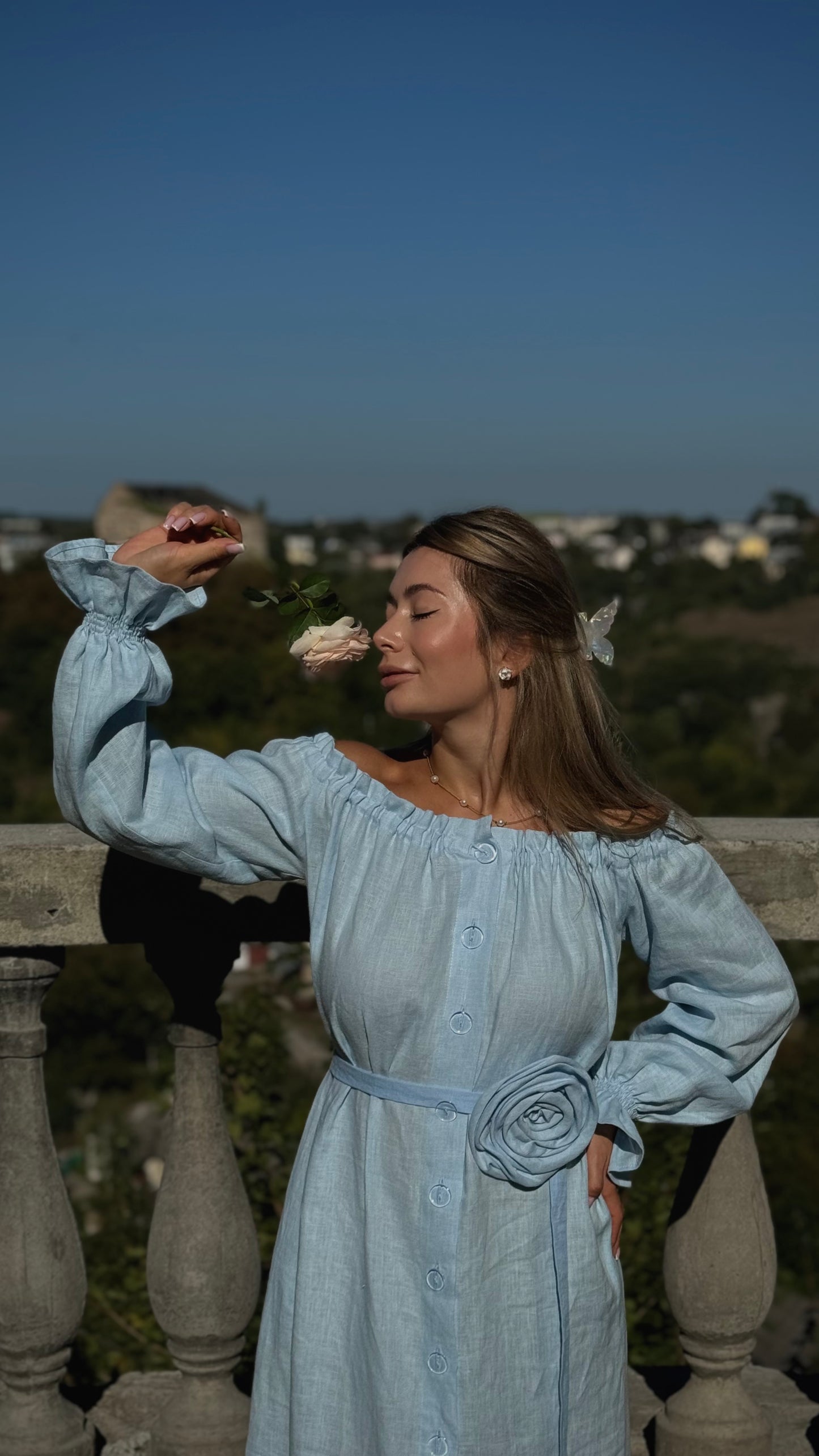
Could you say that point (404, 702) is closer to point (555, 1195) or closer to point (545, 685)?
point (545, 685)

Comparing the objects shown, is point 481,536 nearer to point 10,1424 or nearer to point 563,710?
point 563,710

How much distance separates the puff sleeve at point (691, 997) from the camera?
2.07m

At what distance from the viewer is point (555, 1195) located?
2010mm

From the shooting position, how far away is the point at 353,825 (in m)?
2.04

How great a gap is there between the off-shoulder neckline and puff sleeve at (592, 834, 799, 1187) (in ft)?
0.04

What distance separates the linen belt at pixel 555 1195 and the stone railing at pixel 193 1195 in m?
0.42

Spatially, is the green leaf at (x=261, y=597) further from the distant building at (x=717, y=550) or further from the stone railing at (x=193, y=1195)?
the distant building at (x=717, y=550)

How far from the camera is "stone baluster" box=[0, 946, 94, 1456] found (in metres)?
2.35

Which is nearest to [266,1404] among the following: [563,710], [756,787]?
[563,710]

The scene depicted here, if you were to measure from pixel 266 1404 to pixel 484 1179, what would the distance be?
46cm

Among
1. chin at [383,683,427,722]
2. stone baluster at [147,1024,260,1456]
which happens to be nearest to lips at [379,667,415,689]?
chin at [383,683,427,722]

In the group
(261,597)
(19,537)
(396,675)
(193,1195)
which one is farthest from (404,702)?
(19,537)

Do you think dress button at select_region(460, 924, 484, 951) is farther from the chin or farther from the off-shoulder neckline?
the chin

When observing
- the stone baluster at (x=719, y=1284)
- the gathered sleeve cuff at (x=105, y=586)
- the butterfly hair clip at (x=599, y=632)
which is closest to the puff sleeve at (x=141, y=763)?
the gathered sleeve cuff at (x=105, y=586)
